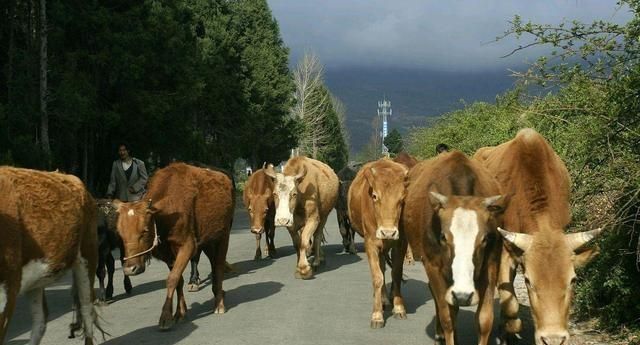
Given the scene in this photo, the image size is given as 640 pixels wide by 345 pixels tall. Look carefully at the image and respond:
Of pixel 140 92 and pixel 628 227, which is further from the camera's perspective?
pixel 140 92

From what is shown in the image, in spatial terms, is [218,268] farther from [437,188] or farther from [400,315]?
[437,188]

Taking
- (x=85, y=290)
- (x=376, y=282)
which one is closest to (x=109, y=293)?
(x=85, y=290)

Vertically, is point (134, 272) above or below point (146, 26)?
below

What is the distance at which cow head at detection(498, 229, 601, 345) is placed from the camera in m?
5.66

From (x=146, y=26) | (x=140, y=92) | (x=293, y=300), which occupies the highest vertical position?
(x=146, y=26)

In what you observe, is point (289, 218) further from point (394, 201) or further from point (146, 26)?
point (146, 26)

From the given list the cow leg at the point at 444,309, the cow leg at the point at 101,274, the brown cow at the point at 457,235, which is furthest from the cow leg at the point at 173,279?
the cow leg at the point at 444,309

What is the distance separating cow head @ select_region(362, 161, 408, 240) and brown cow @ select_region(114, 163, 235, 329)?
2.17m

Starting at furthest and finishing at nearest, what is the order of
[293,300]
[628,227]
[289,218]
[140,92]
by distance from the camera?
[140,92], [289,218], [293,300], [628,227]

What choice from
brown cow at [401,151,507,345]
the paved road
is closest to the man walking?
the paved road

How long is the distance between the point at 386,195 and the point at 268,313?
2270 millimetres

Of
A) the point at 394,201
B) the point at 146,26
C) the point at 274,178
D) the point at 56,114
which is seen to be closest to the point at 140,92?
the point at 146,26

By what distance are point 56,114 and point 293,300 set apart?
1382 centimetres

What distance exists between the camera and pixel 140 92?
84.7 ft
